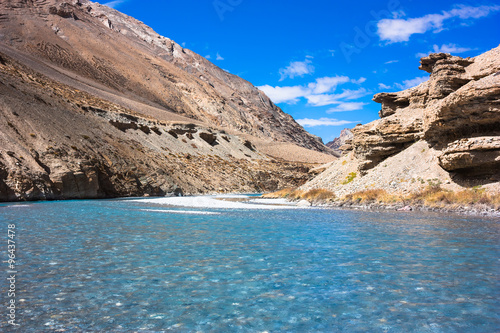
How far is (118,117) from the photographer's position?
6544 cm

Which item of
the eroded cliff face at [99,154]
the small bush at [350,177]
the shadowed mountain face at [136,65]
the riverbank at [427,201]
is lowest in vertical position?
the riverbank at [427,201]

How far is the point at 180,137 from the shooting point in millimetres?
75375

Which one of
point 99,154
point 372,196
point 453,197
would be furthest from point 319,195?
point 99,154

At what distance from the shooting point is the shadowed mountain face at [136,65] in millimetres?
111125

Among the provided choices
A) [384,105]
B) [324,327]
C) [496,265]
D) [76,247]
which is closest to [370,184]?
[384,105]

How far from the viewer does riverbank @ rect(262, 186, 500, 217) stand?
19.3m

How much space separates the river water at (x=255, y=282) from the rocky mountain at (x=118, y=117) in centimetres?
2729

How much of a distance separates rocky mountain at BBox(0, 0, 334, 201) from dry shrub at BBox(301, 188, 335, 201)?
23.5 meters

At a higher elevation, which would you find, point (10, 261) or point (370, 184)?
point (370, 184)

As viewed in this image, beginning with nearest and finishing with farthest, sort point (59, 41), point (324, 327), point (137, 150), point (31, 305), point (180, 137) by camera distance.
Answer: point (324, 327) < point (31, 305) < point (137, 150) < point (180, 137) < point (59, 41)

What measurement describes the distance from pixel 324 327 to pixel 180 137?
72246 mm

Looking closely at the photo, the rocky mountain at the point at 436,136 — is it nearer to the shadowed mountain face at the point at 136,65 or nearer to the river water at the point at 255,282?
the river water at the point at 255,282

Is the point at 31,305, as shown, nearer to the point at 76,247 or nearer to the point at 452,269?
the point at 76,247

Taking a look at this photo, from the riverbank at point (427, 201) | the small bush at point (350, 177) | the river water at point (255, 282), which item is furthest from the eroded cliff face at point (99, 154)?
the small bush at point (350, 177)
